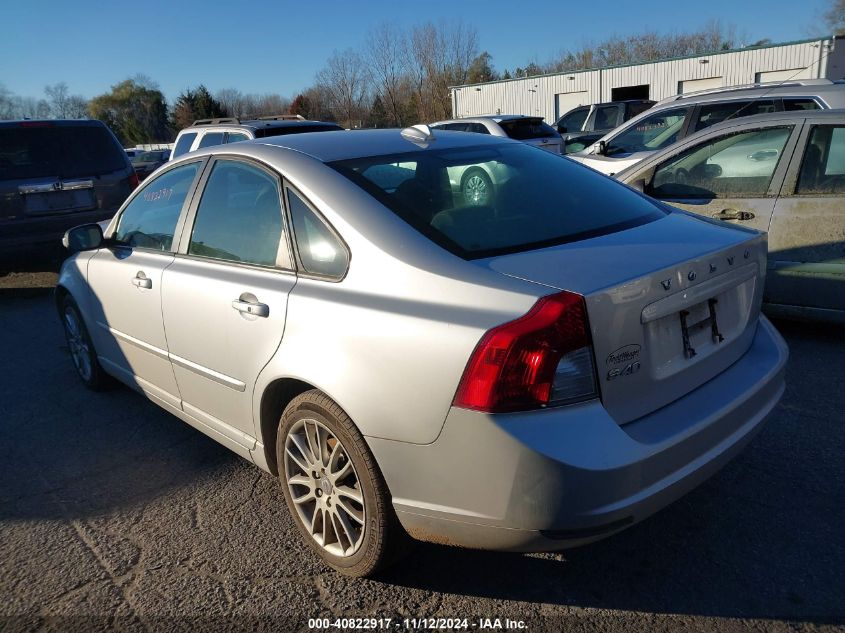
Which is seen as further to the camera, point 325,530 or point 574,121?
point 574,121

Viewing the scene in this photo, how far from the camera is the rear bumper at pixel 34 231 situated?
297 inches

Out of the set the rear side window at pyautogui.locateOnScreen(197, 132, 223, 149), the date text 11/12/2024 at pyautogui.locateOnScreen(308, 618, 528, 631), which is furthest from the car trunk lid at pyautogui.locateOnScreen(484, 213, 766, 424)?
the rear side window at pyautogui.locateOnScreen(197, 132, 223, 149)

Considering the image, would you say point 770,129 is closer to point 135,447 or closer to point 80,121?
point 135,447

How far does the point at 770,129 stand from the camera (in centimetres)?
484

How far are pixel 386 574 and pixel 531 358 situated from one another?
1.17 metres

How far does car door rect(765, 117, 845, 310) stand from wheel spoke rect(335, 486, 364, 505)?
3.53 m

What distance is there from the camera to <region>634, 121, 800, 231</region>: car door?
477cm

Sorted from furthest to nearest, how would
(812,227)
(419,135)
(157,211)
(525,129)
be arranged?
(525,129) → (812,227) → (157,211) → (419,135)

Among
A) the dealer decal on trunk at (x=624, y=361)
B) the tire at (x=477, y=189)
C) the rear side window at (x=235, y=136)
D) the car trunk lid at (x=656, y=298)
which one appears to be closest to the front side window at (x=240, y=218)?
the tire at (x=477, y=189)

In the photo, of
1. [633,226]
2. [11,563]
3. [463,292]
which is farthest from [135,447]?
[633,226]

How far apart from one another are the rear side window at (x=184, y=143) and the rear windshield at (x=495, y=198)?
879 cm

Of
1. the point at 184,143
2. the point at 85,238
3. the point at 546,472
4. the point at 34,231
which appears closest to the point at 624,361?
the point at 546,472

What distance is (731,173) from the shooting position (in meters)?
5.01

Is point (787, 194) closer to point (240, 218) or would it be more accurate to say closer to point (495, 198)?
point (495, 198)
